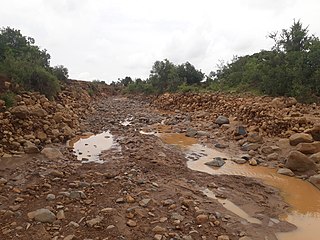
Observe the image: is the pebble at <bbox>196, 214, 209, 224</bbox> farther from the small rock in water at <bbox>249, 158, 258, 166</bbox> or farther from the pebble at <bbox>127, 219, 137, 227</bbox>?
the small rock in water at <bbox>249, 158, 258, 166</bbox>

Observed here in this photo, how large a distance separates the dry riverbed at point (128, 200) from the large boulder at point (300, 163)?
3.39 ft

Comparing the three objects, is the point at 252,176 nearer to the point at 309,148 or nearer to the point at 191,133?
the point at 309,148

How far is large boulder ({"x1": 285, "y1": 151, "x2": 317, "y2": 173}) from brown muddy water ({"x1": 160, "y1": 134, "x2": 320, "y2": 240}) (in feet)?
1.05

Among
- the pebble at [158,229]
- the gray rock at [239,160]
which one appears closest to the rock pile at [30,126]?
the pebble at [158,229]

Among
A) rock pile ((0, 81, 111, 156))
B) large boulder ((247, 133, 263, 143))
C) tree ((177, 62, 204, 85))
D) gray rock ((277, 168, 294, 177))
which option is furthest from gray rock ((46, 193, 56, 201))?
tree ((177, 62, 204, 85))

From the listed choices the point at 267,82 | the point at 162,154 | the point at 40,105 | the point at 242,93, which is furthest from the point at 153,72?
the point at 162,154

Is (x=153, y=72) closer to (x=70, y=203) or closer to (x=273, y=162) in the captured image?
(x=273, y=162)

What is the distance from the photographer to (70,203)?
4.15 m

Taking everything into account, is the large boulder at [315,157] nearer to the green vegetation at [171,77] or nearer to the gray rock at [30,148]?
the gray rock at [30,148]

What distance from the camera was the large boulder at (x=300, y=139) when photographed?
6.85 m

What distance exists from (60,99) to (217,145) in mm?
7793

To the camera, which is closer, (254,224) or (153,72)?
(254,224)

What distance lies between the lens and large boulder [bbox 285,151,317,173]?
5969 millimetres

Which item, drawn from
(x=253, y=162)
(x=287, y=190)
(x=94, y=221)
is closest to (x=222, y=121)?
(x=253, y=162)
